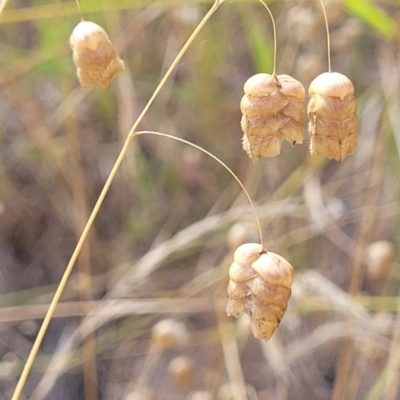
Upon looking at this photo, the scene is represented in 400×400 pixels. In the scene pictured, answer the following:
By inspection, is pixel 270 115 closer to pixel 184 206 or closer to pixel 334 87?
pixel 334 87

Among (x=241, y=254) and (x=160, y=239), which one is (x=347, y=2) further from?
(x=160, y=239)

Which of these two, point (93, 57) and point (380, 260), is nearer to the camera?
point (93, 57)

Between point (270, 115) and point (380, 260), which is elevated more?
point (270, 115)

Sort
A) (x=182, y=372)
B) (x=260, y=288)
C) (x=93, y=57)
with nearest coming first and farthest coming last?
1. (x=260, y=288)
2. (x=93, y=57)
3. (x=182, y=372)

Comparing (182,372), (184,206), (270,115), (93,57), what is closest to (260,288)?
(270,115)

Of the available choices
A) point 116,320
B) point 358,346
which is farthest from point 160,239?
point 358,346

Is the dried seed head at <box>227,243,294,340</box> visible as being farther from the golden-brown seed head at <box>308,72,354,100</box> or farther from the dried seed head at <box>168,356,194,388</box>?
the dried seed head at <box>168,356,194,388</box>

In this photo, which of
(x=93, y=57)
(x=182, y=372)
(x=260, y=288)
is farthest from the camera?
(x=182, y=372)
